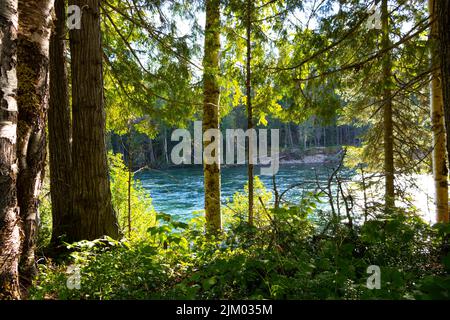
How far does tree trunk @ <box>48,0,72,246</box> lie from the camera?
4734 millimetres

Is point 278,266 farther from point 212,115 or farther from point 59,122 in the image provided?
point 212,115

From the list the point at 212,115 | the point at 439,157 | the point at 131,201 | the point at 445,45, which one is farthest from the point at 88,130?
the point at 439,157

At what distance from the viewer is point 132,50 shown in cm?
543

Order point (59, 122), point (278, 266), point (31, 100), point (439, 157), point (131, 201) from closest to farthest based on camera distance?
point (31, 100)
point (278, 266)
point (59, 122)
point (439, 157)
point (131, 201)

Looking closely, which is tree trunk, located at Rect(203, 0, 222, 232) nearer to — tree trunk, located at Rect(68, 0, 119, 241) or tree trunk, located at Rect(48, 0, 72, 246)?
tree trunk, located at Rect(48, 0, 72, 246)

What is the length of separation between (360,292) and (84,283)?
6.51 ft

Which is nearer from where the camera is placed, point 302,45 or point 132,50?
point 302,45

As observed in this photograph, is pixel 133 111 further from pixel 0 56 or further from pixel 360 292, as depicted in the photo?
pixel 360 292

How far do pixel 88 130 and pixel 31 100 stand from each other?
4.50 ft

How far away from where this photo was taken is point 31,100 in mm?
2508

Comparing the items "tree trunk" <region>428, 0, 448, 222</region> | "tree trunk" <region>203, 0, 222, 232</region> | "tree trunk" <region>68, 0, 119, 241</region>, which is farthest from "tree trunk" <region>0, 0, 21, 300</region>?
"tree trunk" <region>428, 0, 448, 222</region>

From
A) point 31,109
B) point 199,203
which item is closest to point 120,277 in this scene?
point 31,109

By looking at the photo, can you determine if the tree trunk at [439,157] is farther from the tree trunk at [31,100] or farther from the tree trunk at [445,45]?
the tree trunk at [31,100]

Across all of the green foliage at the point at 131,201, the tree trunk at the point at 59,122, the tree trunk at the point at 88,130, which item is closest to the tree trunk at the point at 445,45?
the tree trunk at the point at 88,130
